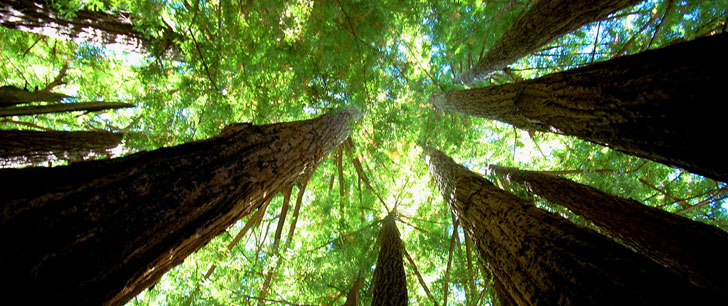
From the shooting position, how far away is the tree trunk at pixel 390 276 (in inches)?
155

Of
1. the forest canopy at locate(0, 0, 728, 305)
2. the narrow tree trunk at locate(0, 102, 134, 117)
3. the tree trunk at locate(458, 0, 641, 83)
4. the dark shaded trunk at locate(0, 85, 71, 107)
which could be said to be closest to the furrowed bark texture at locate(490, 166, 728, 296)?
the forest canopy at locate(0, 0, 728, 305)

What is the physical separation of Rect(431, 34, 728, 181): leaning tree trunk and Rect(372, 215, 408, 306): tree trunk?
2.96m

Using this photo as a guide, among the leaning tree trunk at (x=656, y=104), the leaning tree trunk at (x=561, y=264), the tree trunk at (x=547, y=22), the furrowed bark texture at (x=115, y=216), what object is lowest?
the furrowed bark texture at (x=115, y=216)

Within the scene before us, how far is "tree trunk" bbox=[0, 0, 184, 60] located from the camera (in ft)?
10.3

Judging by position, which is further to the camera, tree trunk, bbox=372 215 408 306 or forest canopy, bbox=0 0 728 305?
tree trunk, bbox=372 215 408 306

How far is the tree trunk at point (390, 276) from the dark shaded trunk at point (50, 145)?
15.1 ft

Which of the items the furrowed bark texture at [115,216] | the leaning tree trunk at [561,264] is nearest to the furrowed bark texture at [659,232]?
the leaning tree trunk at [561,264]

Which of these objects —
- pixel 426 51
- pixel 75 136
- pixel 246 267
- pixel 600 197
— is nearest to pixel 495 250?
pixel 600 197

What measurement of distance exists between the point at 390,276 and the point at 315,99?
288cm

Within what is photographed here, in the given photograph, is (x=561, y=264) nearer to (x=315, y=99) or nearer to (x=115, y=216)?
(x=115, y=216)

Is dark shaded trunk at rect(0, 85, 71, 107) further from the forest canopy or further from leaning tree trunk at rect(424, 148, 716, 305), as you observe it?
leaning tree trunk at rect(424, 148, 716, 305)

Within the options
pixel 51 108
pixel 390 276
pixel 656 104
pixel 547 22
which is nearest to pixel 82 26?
pixel 51 108

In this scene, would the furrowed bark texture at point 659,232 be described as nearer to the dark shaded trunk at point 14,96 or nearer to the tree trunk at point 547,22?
the tree trunk at point 547,22

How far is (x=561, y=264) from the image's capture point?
1.41m
